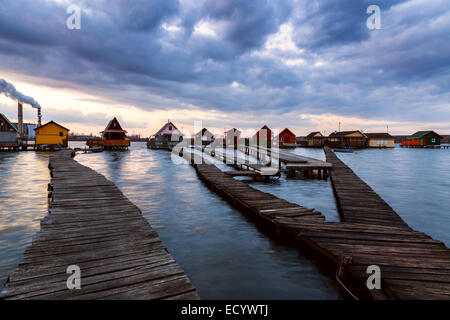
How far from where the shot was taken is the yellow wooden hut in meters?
51.1

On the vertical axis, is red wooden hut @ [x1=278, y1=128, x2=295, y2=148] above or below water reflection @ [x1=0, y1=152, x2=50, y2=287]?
above

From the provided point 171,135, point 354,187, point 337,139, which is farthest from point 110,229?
point 337,139

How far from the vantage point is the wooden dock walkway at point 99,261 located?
12.5 ft

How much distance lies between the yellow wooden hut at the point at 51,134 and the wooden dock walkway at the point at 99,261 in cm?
5324

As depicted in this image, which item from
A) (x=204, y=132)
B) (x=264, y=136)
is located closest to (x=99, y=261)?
(x=264, y=136)

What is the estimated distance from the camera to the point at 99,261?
15.7 feet

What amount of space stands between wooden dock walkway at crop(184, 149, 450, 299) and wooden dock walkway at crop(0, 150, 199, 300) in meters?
3.48

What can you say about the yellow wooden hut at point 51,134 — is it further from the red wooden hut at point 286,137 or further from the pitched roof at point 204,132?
the red wooden hut at point 286,137

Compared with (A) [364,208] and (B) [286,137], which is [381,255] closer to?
(A) [364,208]

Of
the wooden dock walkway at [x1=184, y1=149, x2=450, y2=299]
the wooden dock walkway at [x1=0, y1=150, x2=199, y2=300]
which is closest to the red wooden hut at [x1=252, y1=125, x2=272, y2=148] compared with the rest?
the wooden dock walkway at [x1=184, y1=149, x2=450, y2=299]

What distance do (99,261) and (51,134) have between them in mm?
58451

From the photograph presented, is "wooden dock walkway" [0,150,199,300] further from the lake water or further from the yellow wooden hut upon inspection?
the yellow wooden hut

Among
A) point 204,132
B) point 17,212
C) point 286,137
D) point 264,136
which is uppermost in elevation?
point 204,132
